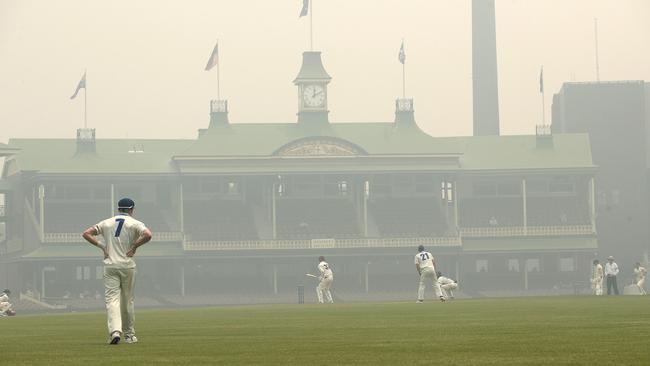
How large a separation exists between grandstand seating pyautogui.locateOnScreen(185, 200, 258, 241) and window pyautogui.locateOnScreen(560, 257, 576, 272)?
18.6 m

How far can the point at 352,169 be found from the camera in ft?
302

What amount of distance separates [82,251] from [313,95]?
23.5 metres

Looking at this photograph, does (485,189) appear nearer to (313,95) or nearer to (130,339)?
(313,95)

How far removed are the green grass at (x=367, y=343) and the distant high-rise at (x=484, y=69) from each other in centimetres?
9133

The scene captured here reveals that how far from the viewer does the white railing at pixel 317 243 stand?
87812 mm

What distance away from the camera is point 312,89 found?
104 metres

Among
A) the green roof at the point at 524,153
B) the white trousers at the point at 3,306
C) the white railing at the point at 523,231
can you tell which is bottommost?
the white trousers at the point at 3,306

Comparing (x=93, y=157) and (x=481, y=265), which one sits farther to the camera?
(x=93, y=157)

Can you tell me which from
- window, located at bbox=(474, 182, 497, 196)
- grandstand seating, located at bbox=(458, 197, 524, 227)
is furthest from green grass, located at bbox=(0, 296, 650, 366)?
window, located at bbox=(474, 182, 497, 196)

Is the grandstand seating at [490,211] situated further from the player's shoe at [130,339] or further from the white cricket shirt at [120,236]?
the white cricket shirt at [120,236]

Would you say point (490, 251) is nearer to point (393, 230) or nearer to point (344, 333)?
point (393, 230)

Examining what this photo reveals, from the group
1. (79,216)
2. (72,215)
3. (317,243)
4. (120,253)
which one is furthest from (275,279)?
(120,253)

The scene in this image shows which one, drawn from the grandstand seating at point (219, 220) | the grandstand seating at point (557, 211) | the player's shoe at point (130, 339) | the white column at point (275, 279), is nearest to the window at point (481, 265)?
the grandstand seating at point (557, 211)

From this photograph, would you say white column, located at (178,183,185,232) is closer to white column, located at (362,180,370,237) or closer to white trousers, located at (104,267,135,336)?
white column, located at (362,180,370,237)
